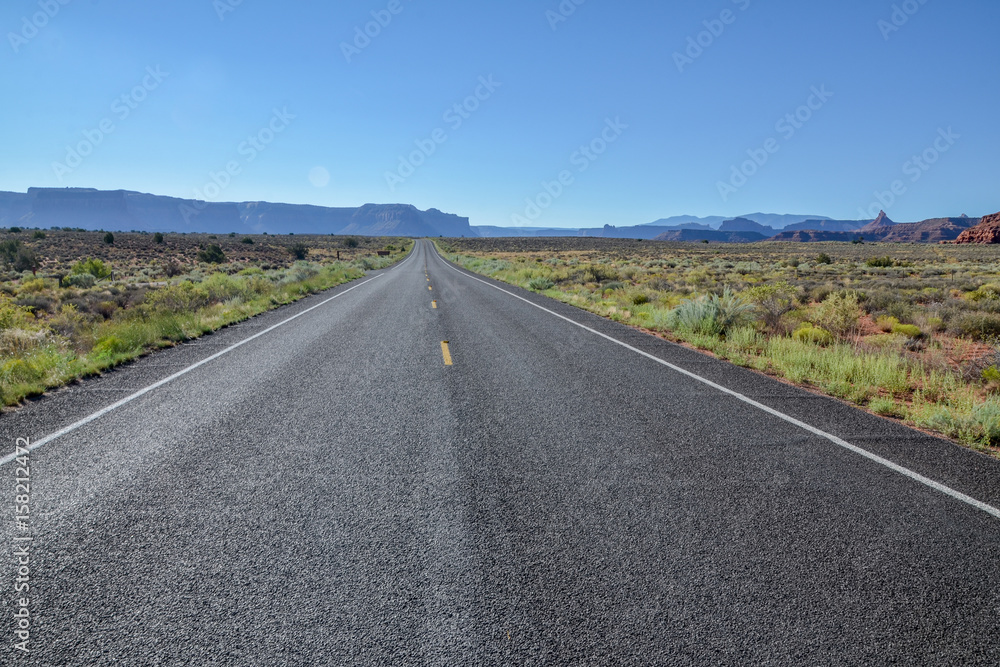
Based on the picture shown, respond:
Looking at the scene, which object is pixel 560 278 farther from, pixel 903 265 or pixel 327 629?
pixel 903 265

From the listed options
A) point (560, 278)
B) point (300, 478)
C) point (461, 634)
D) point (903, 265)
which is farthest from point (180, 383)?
point (903, 265)

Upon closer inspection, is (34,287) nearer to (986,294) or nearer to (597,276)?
(597,276)

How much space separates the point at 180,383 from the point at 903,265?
46.2 m

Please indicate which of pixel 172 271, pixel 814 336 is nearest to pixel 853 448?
pixel 814 336

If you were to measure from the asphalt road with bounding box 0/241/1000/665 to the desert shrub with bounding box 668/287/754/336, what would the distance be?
4929 millimetres

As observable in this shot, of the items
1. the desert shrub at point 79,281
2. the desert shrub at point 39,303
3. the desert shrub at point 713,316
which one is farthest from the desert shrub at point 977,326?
the desert shrub at point 79,281

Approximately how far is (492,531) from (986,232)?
16082 centimetres

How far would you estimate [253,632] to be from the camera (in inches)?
89.0

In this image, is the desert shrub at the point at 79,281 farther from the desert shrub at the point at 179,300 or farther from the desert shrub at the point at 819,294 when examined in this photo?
the desert shrub at the point at 819,294

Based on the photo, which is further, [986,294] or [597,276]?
[597,276]

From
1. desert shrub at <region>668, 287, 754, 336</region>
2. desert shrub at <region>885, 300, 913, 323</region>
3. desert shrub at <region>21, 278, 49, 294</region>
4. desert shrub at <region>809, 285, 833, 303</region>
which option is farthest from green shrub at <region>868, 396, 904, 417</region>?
desert shrub at <region>21, 278, 49, 294</region>

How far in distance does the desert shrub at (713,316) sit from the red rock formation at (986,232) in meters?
140

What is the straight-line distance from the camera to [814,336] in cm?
1000

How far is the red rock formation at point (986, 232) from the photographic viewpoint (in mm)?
109150
